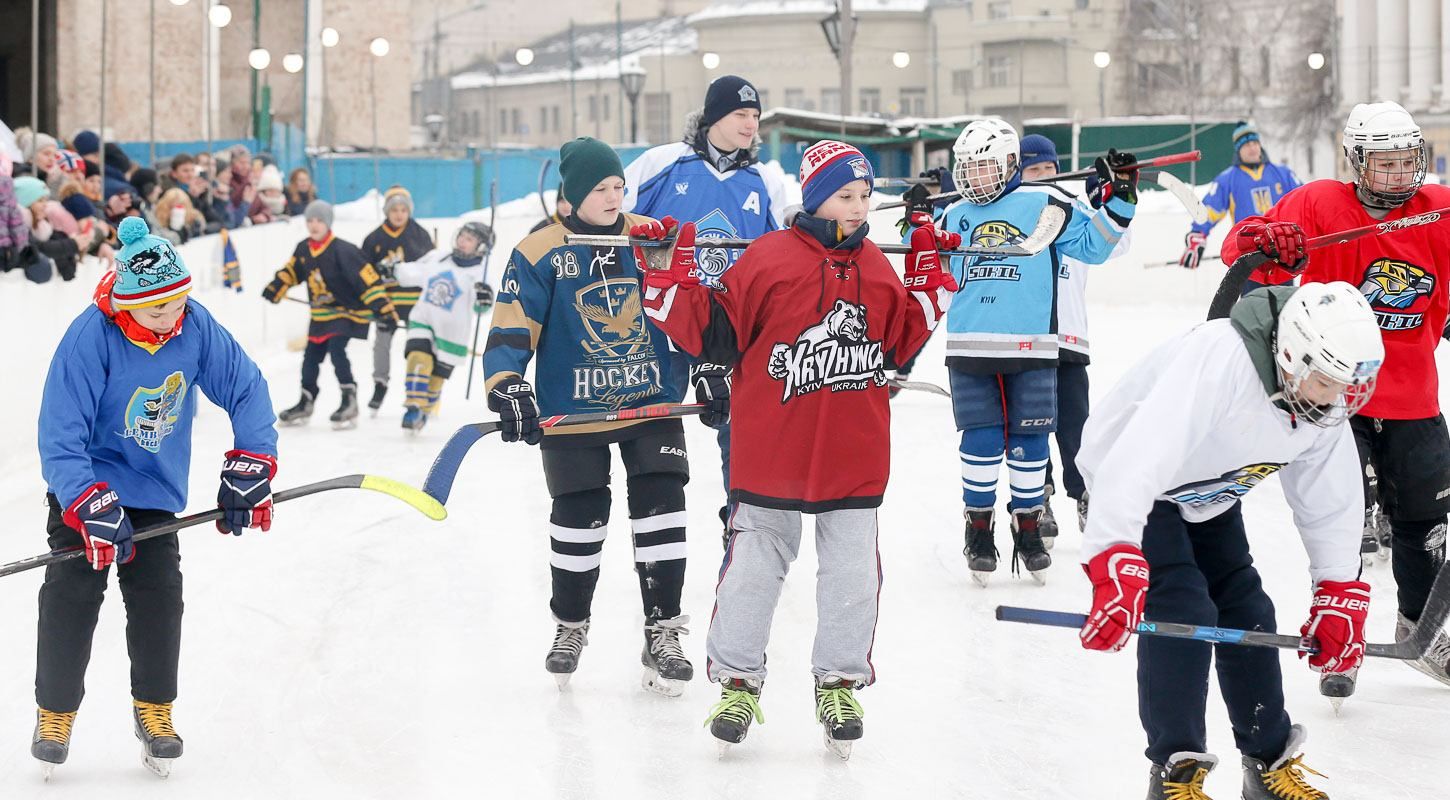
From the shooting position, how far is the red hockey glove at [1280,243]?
3734 millimetres

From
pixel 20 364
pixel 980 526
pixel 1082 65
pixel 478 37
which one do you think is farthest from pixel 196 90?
pixel 478 37

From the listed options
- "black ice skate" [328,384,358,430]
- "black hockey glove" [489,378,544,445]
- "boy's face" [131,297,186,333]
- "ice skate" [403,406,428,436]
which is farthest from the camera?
"black ice skate" [328,384,358,430]

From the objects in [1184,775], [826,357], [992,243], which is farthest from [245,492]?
[992,243]

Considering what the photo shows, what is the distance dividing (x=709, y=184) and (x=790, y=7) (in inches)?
1526

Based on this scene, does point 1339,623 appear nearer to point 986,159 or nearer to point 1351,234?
point 1351,234

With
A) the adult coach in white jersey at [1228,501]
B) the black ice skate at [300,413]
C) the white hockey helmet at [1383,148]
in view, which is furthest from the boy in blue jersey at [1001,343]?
the black ice skate at [300,413]

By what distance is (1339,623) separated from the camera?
3004mm

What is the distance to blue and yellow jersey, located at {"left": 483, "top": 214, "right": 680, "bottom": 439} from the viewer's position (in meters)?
4.05

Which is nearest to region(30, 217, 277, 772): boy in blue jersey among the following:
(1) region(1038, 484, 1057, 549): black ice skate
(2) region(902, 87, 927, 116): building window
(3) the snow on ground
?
(3) the snow on ground

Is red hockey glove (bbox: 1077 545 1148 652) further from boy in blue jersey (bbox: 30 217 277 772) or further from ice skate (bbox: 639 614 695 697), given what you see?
boy in blue jersey (bbox: 30 217 277 772)

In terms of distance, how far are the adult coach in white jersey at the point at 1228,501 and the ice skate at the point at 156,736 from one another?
195 cm

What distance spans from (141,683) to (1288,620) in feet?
10.0

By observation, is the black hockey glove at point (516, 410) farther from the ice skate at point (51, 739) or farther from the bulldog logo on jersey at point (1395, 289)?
the bulldog logo on jersey at point (1395, 289)

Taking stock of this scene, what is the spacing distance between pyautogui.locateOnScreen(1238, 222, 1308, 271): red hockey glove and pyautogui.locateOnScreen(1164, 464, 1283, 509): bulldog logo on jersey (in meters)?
0.89
